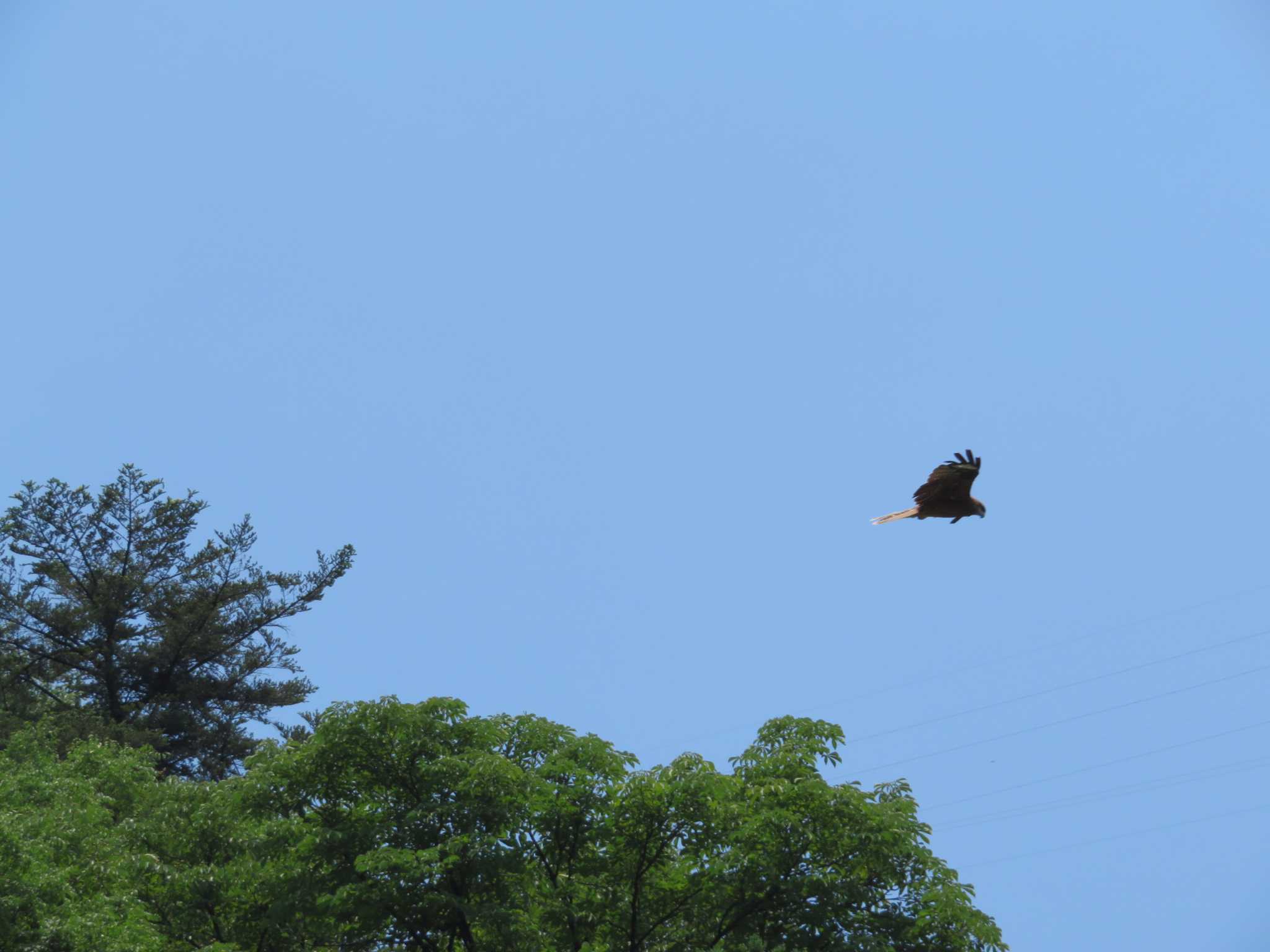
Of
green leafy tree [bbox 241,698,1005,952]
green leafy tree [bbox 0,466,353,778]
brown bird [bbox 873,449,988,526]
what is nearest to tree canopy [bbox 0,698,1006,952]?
green leafy tree [bbox 241,698,1005,952]

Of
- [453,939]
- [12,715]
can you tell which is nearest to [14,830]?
[453,939]

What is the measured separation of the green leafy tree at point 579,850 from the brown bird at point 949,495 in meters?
3.90

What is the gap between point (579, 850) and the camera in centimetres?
1816

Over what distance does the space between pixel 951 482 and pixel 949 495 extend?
327 mm

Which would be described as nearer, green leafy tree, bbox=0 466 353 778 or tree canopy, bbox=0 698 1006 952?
tree canopy, bbox=0 698 1006 952

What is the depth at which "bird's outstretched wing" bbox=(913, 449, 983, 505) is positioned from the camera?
1797cm

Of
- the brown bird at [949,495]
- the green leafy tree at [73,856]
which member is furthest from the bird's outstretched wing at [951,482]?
the green leafy tree at [73,856]

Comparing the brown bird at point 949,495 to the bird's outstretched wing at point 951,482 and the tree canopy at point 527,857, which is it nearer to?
the bird's outstretched wing at point 951,482

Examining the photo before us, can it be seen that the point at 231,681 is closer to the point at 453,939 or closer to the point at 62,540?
the point at 62,540

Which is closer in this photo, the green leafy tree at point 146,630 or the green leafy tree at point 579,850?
the green leafy tree at point 579,850

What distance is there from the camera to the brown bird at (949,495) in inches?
709

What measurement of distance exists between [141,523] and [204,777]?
28.0 ft

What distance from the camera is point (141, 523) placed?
43.8 metres

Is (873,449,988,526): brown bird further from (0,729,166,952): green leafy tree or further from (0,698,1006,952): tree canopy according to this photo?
(0,729,166,952): green leafy tree
